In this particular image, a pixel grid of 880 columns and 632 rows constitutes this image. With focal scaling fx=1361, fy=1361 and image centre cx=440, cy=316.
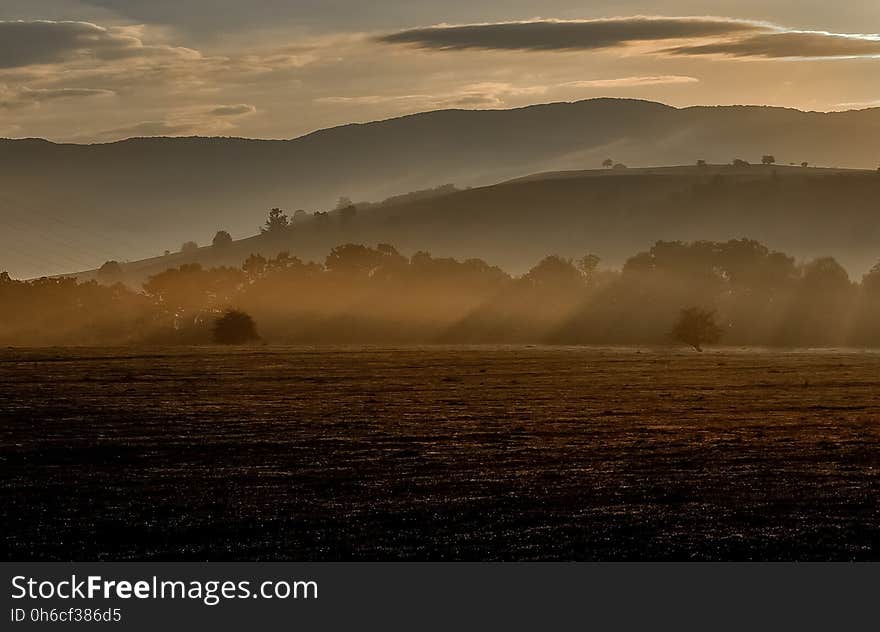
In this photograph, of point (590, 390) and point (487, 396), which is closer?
point (487, 396)

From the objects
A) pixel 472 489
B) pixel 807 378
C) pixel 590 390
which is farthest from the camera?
pixel 807 378

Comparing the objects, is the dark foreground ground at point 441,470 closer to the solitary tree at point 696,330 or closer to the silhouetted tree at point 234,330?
the solitary tree at point 696,330

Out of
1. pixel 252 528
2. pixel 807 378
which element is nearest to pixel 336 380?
pixel 807 378

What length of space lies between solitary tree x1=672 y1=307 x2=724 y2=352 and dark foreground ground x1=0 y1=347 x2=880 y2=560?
71.5 m

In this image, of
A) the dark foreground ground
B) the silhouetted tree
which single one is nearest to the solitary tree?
the silhouetted tree

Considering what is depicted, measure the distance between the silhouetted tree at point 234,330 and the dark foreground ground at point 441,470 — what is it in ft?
275

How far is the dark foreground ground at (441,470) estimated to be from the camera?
3564 centimetres

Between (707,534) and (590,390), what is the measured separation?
58.8 meters

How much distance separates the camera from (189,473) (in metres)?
49.2

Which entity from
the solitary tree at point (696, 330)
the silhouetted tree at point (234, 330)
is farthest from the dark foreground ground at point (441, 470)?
the silhouetted tree at point (234, 330)

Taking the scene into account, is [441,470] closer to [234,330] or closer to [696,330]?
[696,330]

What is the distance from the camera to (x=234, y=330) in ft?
618
